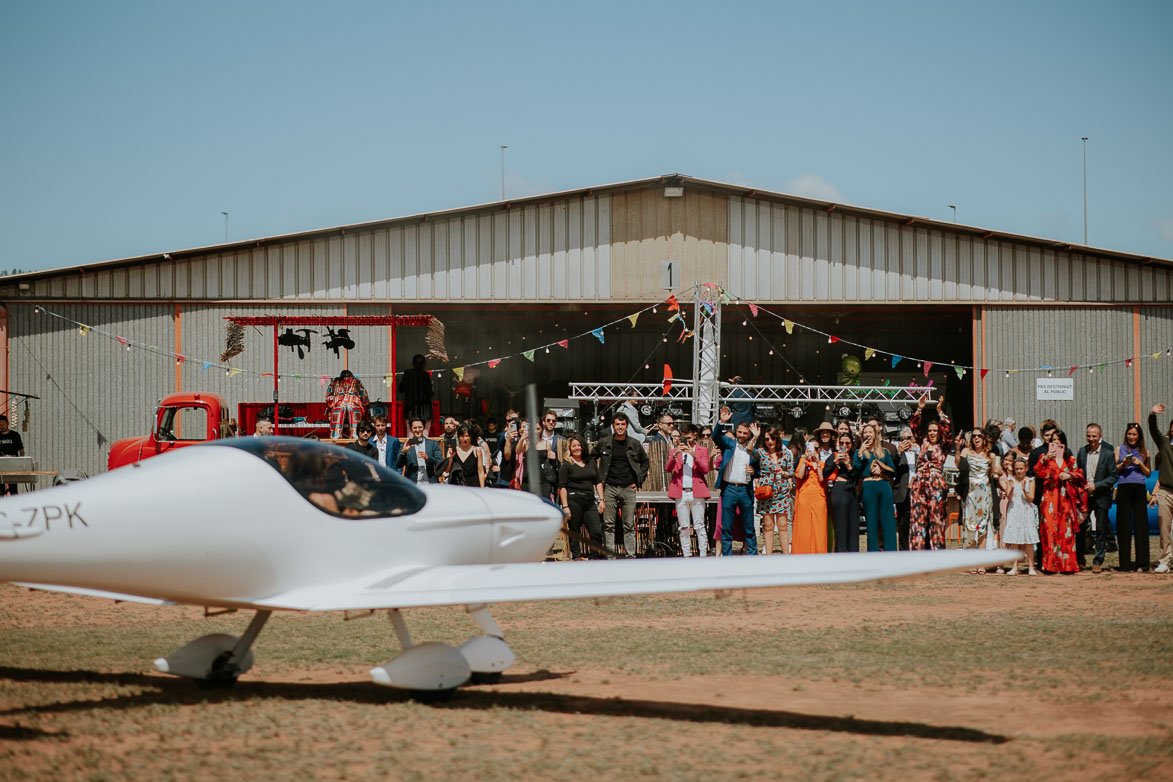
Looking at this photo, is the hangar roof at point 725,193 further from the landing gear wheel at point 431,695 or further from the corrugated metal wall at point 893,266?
the landing gear wheel at point 431,695

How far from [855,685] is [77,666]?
213 inches

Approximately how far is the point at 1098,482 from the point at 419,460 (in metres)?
8.66

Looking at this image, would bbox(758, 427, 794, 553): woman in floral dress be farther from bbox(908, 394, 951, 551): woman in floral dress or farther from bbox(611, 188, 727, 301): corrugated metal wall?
bbox(611, 188, 727, 301): corrugated metal wall

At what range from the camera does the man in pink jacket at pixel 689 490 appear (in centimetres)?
1509

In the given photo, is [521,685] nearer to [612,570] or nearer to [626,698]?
[626,698]

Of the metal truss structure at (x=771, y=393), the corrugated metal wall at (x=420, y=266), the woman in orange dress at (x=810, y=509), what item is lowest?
the woman in orange dress at (x=810, y=509)

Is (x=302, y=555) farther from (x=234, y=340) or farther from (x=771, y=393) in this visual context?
(x=771, y=393)

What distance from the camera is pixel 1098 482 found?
1460 centimetres

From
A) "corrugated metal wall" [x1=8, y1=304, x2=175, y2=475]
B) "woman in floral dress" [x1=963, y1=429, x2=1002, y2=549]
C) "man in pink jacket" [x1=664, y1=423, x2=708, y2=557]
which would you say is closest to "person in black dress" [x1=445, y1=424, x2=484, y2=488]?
"man in pink jacket" [x1=664, y1=423, x2=708, y2=557]

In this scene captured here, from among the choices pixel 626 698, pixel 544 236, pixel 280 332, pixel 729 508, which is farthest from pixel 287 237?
pixel 626 698

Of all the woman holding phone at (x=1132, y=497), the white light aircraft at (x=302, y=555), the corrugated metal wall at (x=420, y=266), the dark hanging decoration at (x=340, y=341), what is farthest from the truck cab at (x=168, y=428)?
the woman holding phone at (x=1132, y=497)

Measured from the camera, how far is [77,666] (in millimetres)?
8219

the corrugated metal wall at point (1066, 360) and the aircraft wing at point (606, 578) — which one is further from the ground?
the corrugated metal wall at point (1066, 360)

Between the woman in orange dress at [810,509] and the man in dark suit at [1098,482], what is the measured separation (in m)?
3.20
